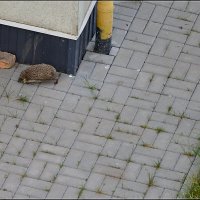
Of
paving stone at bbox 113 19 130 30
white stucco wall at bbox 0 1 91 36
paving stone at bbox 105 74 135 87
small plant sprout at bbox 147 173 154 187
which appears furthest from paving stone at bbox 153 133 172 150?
paving stone at bbox 113 19 130 30

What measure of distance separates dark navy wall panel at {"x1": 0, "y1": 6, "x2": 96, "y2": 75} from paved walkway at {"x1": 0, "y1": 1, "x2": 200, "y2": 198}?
0.16 metres

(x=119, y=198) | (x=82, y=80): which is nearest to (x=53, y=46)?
(x=82, y=80)

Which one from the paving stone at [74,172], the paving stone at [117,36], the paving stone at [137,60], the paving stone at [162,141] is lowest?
the paving stone at [74,172]

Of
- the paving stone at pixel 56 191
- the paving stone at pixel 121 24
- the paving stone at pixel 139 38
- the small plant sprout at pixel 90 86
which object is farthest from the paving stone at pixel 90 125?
the paving stone at pixel 121 24

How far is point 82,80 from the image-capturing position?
1236 cm

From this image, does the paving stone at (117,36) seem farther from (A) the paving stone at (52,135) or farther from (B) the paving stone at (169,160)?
(B) the paving stone at (169,160)

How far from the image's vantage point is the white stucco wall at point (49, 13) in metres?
11.7

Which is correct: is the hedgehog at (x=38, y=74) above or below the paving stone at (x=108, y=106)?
above

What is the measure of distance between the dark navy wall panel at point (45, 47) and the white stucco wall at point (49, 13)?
0.59 ft

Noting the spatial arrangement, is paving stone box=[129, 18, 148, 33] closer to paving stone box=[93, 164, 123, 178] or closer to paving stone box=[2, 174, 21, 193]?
paving stone box=[93, 164, 123, 178]

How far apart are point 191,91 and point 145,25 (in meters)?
1.34

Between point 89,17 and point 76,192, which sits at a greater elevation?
point 89,17

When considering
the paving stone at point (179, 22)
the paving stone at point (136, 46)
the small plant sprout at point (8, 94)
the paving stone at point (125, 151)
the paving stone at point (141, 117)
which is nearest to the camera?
the paving stone at point (125, 151)

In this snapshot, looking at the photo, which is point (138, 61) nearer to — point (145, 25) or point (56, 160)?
point (145, 25)
